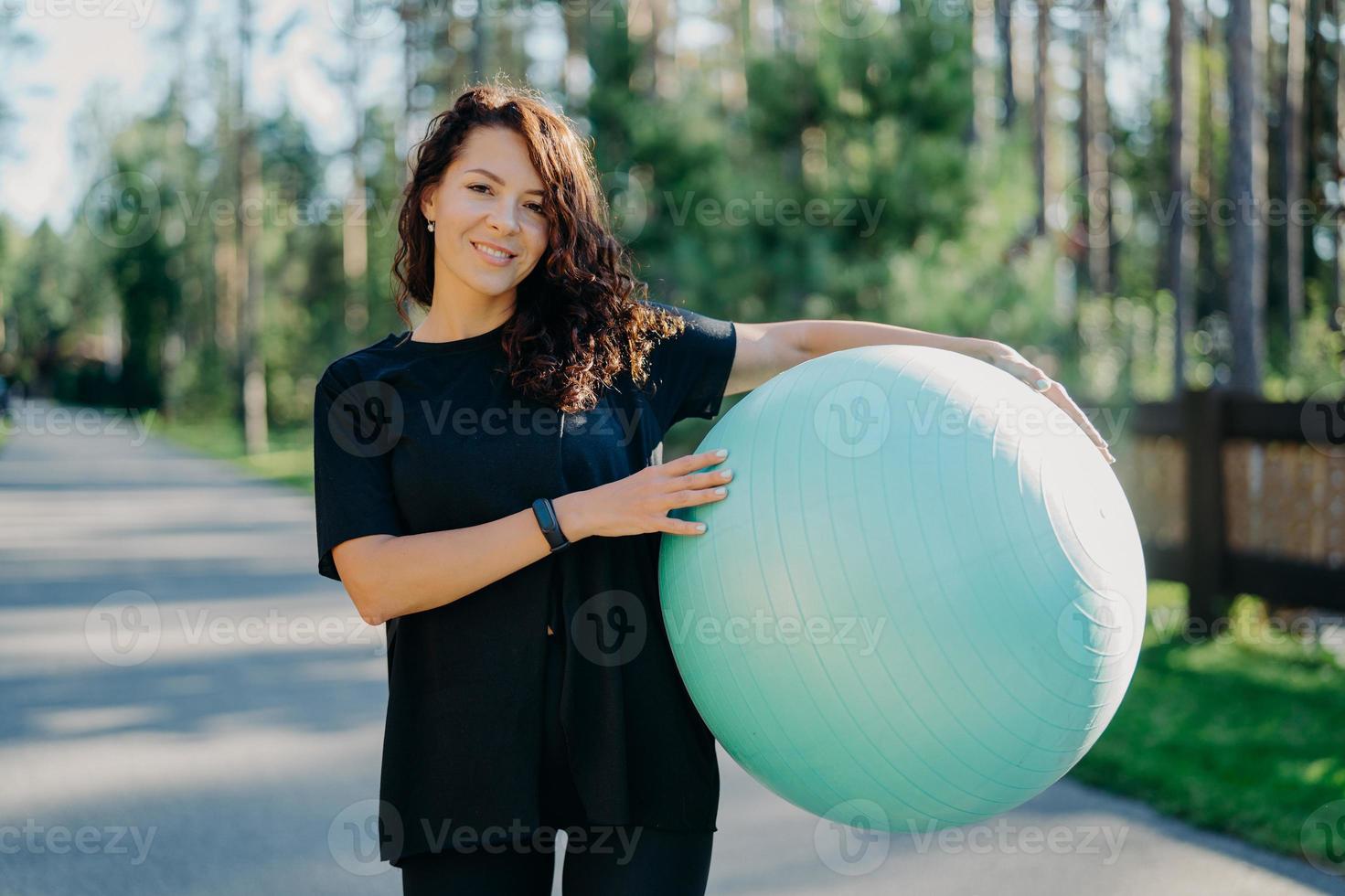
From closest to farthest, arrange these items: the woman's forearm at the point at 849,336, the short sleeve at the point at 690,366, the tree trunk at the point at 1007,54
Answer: the short sleeve at the point at 690,366 → the woman's forearm at the point at 849,336 → the tree trunk at the point at 1007,54

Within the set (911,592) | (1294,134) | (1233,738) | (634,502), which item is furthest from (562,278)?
(1294,134)

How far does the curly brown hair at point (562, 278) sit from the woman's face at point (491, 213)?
0.02 metres

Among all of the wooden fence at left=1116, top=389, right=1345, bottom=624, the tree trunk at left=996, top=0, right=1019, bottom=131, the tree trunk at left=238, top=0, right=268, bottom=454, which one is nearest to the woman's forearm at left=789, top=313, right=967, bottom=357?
the wooden fence at left=1116, top=389, right=1345, bottom=624

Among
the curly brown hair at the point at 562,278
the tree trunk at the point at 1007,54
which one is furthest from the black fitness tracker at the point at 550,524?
the tree trunk at the point at 1007,54

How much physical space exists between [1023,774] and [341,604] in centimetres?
814

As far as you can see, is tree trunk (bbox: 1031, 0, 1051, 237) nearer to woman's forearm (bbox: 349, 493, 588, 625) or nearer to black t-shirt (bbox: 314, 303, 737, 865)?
black t-shirt (bbox: 314, 303, 737, 865)

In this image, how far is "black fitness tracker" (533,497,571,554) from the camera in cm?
209

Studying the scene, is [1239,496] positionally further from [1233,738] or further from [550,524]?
[550,524]

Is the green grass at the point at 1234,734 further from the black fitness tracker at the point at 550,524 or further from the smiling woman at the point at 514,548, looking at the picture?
A: the black fitness tracker at the point at 550,524

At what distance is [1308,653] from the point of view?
7602 mm

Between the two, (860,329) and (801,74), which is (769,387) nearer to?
(860,329)

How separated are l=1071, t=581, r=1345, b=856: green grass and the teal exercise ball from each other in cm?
300

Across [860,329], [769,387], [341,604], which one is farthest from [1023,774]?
[341,604]

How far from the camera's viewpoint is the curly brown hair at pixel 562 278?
7.47 feet
